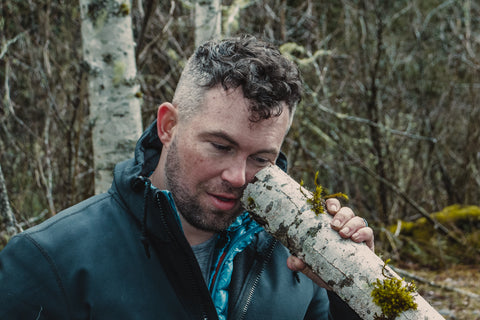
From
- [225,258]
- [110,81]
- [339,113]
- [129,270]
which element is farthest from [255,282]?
[339,113]

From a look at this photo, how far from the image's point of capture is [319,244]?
69.0 inches

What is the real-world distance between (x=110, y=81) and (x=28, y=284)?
79.3 inches

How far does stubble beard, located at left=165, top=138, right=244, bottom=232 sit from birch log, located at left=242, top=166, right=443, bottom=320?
0.13 m

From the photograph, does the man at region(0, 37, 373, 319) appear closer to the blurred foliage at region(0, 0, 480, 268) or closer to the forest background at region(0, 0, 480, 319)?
the forest background at region(0, 0, 480, 319)

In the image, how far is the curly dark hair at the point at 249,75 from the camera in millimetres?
1938

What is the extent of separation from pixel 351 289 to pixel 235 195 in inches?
26.5

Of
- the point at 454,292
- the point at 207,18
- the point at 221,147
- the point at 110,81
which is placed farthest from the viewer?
the point at 454,292

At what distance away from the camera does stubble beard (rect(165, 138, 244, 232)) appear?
1.99 meters

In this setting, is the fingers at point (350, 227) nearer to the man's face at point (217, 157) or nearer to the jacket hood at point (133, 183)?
the man's face at point (217, 157)

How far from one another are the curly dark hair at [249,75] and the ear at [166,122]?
8cm

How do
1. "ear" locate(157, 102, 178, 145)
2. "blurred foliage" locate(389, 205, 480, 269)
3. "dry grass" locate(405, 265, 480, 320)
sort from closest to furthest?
"ear" locate(157, 102, 178, 145), "dry grass" locate(405, 265, 480, 320), "blurred foliage" locate(389, 205, 480, 269)

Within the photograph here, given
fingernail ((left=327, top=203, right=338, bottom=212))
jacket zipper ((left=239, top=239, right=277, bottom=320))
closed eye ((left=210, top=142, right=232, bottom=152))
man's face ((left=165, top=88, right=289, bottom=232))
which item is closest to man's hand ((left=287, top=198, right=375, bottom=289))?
fingernail ((left=327, top=203, right=338, bottom=212))

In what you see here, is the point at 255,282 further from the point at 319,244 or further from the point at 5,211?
the point at 5,211

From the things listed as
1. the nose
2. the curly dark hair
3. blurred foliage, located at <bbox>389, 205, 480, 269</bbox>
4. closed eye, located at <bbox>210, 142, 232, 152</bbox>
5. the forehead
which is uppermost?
the curly dark hair
